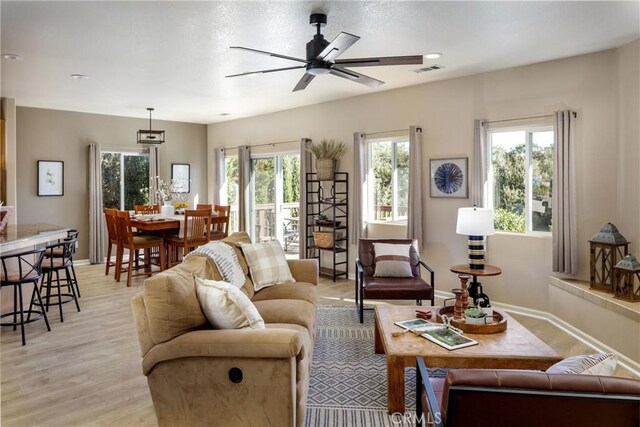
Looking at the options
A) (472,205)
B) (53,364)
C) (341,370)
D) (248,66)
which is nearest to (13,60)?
(248,66)

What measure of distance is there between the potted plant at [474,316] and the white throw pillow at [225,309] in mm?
1432

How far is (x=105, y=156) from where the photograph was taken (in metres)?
7.89

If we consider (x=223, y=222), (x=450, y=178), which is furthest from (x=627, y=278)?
(x=223, y=222)

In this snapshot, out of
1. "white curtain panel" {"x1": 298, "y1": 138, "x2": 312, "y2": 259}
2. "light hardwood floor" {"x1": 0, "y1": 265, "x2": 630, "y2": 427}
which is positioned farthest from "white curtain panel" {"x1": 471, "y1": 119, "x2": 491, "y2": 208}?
"white curtain panel" {"x1": 298, "y1": 138, "x2": 312, "y2": 259}

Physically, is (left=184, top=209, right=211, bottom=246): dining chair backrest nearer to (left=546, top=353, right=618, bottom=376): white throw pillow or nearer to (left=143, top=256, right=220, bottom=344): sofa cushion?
(left=143, top=256, right=220, bottom=344): sofa cushion

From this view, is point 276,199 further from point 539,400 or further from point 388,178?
point 539,400

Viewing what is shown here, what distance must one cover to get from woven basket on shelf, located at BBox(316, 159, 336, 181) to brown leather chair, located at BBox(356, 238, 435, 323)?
177 cm

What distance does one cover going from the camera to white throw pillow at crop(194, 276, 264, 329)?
7.37ft

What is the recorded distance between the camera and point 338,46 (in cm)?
268

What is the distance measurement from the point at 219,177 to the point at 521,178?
5.80m

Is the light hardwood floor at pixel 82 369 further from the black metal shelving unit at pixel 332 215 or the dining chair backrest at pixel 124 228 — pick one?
the black metal shelving unit at pixel 332 215

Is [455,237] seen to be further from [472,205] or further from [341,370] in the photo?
[341,370]

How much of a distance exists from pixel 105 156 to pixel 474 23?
6.91 meters

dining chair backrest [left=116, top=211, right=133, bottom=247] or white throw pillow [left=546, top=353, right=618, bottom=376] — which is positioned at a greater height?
dining chair backrest [left=116, top=211, right=133, bottom=247]
